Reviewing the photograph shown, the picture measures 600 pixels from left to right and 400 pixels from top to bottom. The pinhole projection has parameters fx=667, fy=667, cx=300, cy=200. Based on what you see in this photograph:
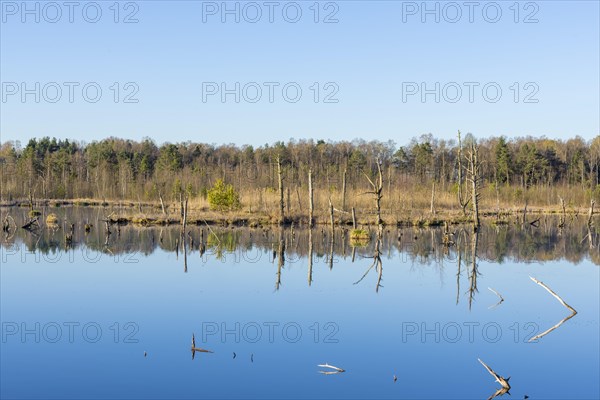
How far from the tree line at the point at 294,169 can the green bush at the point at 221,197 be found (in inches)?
341

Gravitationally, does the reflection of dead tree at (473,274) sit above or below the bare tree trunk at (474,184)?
below

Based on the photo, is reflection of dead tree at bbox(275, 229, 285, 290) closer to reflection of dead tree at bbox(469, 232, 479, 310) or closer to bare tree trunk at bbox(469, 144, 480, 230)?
reflection of dead tree at bbox(469, 232, 479, 310)

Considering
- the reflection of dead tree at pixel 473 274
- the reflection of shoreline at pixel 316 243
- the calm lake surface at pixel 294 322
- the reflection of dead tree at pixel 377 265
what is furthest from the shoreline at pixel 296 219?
the calm lake surface at pixel 294 322

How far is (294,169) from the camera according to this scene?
69.1 m

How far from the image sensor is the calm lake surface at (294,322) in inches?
378

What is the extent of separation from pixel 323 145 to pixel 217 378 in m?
83.7

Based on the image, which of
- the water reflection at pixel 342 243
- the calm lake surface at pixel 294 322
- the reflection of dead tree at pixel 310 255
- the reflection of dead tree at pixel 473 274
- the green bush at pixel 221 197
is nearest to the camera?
the calm lake surface at pixel 294 322

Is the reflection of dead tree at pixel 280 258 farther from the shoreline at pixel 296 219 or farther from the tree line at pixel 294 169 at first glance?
the tree line at pixel 294 169

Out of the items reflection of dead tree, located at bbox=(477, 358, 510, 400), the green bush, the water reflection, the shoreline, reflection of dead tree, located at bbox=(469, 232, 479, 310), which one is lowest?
reflection of dead tree, located at bbox=(477, 358, 510, 400)

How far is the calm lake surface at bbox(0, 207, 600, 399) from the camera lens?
31.5 feet

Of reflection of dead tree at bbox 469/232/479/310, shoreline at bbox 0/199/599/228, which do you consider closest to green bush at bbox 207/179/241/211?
shoreline at bbox 0/199/599/228

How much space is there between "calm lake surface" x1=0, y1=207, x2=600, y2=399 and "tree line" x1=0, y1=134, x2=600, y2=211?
2666cm

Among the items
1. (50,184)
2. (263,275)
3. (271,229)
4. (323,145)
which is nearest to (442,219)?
(271,229)

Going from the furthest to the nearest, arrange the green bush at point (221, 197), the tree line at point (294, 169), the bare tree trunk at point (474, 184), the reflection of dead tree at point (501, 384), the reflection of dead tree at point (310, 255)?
the tree line at point (294, 169) → the green bush at point (221, 197) → the bare tree trunk at point (474, 184) → the reflection of dead tree at point (310, 255) → the reflection of dead tree at point (501, 384)
